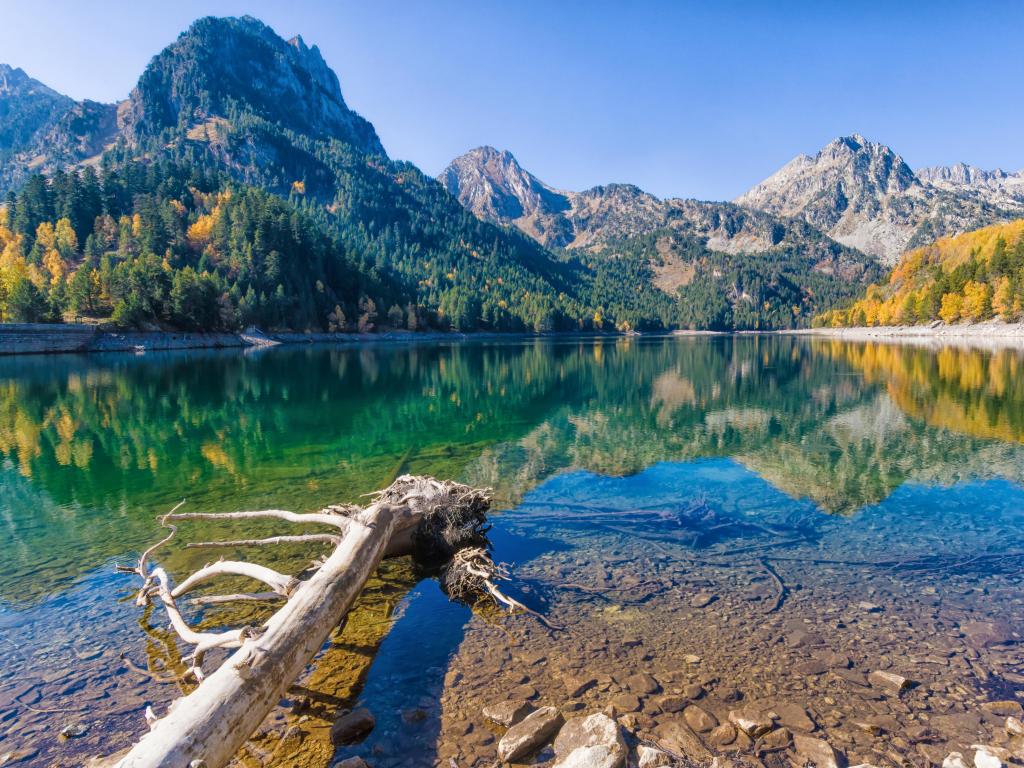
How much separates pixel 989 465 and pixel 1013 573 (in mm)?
A: 10734

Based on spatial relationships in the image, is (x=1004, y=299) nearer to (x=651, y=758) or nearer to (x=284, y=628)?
(x=651, y=758)

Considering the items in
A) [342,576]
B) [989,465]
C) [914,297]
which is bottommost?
[989,465]

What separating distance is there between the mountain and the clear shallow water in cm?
11980

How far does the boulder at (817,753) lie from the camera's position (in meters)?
5.57

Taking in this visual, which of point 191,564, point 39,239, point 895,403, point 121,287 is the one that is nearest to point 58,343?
point 121,287

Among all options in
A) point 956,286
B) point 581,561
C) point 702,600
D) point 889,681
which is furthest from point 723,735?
point 956,286

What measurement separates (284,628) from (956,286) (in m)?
173

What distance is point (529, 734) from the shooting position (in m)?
5.90

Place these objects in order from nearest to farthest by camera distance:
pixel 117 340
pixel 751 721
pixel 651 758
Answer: pixel 651 758
pixel 751 721
pixel 117 340

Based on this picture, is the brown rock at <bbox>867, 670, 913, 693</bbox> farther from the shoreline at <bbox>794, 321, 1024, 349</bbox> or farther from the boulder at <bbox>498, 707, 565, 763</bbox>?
the shoreline at <bbox>794, 321, 1024, 349</bbox>

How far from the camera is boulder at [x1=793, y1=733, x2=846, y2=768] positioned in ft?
18.3

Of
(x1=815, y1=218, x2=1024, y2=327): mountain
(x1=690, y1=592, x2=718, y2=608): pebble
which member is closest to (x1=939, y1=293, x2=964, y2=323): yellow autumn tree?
(x1=815, y1=218, x2=1024, y2=327): mountain

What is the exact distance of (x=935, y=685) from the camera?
22.5 feet

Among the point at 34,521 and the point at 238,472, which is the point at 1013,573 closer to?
the point at 238,472
